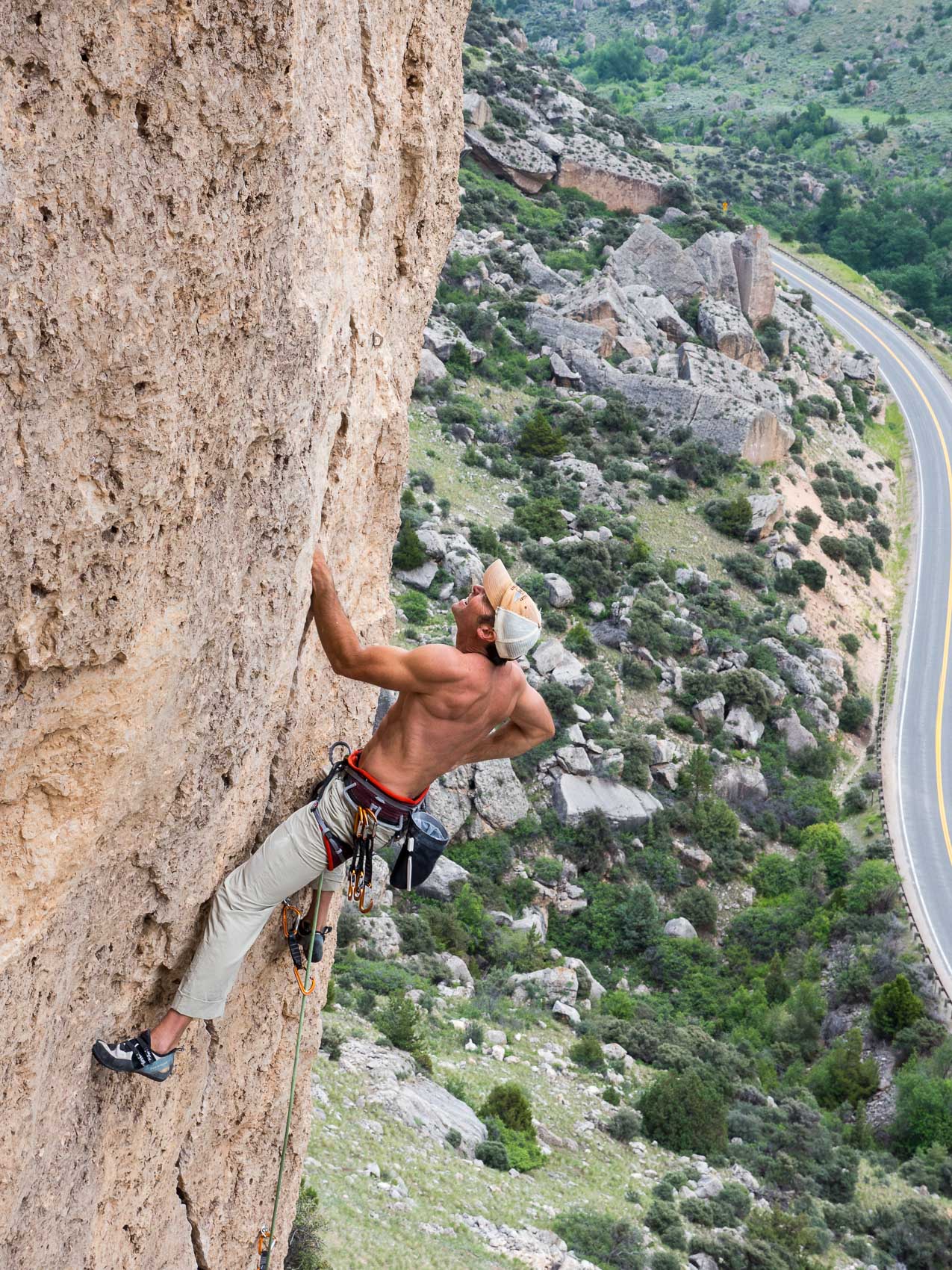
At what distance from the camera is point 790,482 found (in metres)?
42.9

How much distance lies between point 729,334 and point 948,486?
12296 mm

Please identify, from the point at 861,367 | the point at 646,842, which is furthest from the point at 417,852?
the point at 861,367

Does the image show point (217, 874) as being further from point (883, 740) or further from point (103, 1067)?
point (883, 740)

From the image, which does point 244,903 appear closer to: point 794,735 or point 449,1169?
point 449,1169

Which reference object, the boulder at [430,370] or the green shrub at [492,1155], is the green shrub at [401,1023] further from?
the boulder at [430,370]

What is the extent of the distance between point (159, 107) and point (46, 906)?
2224mm

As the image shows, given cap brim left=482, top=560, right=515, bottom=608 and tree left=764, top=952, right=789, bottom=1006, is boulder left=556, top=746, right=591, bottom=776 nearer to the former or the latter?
tree left=764, top=952, right=789, bottom=1006

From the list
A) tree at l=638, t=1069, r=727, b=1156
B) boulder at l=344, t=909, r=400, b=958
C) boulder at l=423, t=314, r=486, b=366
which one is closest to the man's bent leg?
tree at l=638, t=1069, r=727, b=1156

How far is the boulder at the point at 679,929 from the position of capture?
84.2 ft

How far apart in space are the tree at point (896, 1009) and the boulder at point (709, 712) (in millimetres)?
8584

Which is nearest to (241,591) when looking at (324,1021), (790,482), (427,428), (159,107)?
(159,107)

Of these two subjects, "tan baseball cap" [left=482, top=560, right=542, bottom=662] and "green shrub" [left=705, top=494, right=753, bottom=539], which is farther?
"green shrub" [left=705, top=494, right=753, bottom=539]

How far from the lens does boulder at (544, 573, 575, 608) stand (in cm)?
3200

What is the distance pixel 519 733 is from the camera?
5465mm
